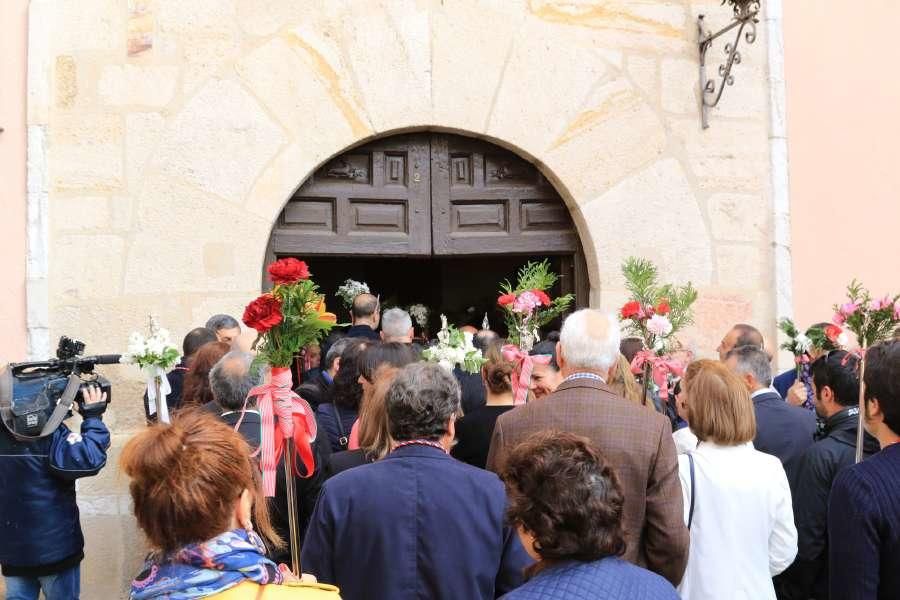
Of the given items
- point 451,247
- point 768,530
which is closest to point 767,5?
point 451,247

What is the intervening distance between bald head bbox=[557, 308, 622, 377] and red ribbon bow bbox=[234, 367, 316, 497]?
933 mm

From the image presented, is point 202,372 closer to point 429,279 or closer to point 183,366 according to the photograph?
point 183,366

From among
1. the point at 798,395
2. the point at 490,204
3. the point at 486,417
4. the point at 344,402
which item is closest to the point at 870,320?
the point at 798,395

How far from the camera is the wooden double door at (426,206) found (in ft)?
20.5

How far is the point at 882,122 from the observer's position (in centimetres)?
671

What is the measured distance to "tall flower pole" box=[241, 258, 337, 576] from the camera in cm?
315

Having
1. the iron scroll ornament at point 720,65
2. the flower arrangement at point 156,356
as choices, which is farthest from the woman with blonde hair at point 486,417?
the iron scroll ornament at point 720,65

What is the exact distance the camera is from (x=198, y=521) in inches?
72.8

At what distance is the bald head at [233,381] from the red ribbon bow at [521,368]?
1.10 metres

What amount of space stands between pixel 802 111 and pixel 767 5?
77 cm

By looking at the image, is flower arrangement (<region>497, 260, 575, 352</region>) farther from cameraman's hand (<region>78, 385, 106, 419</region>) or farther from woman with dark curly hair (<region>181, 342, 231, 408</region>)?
cameraman's hand (<region>78, 385, 106, 419</region>)

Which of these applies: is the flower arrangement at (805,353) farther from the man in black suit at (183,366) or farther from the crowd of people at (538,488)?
the man in black suit at (183,366)

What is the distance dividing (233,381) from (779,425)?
2316 mm

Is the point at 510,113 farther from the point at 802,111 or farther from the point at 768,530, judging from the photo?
the point at 768,530
